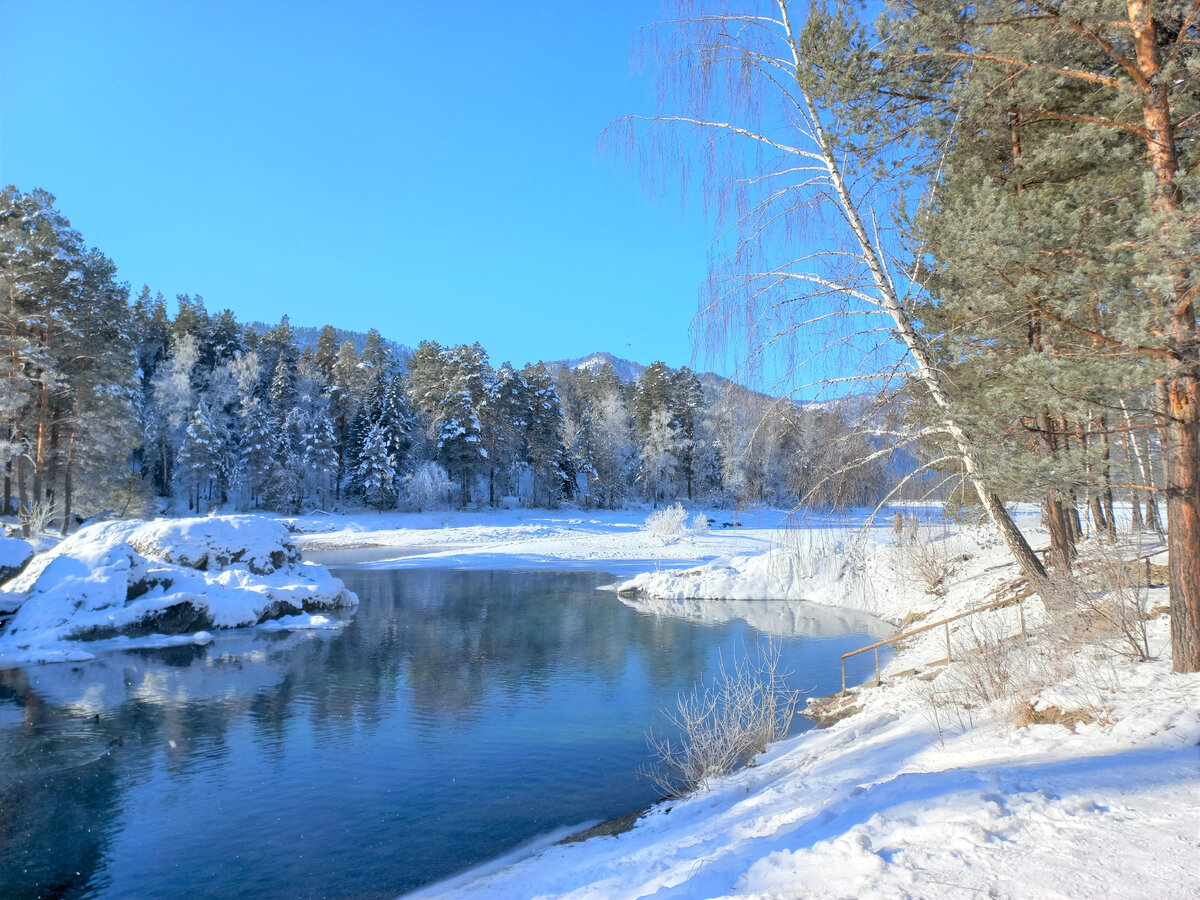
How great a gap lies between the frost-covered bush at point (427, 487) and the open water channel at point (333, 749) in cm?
2896

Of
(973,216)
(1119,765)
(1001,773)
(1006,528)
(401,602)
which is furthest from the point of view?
(401,602)

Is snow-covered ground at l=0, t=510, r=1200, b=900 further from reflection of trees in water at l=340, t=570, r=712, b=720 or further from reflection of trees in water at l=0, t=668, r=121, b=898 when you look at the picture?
reflection of trees in water at l=340, t=570, r=712, b=720

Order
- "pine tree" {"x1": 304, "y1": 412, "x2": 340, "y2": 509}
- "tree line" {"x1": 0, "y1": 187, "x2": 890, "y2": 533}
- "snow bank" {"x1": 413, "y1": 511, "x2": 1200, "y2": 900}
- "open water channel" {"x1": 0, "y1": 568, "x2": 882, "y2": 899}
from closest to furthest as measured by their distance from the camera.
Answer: "snow bank" {"x1": 413, "y1": 511, "x2": 1200, "y2": 900}
"open water channel" {"x1": 0, "y1": 568, "x2": 882, "y2": 899}
"tree line" {"x1": 0, "y1": 187, "x2": 890, "y2": 533}
"pine tree" {"x1": 304, "y1": 412, "x2": 340, "y2": 509}

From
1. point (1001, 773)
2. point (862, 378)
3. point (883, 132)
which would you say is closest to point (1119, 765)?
point (1001, 773)

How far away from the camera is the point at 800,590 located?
24891mm

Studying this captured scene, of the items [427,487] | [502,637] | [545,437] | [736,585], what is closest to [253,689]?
[502,637]

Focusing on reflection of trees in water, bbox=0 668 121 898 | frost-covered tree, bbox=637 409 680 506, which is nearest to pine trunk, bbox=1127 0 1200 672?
reflection of trees in water, bbox=0 668 121 898

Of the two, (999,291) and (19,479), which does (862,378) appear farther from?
(19,479)

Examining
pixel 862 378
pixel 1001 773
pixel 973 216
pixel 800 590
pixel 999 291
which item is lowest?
pixel 800 590

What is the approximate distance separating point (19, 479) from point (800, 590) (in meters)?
27.9

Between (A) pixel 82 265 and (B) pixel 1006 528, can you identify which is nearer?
(B) pixel 1006 528

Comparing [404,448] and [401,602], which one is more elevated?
[404,448]

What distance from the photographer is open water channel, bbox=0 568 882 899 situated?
702 centimetres

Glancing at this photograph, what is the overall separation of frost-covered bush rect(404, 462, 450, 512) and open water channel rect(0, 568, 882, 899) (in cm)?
2896
